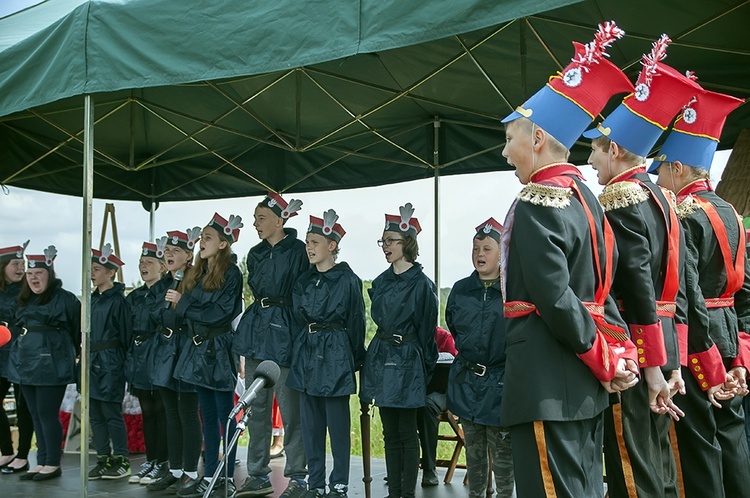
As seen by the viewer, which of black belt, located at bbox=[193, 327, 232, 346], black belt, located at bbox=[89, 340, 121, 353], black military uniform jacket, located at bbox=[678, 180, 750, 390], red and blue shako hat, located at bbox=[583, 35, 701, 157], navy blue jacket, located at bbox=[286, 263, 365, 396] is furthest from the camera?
black belt, located at bbox=[89, 340, 121, 353]

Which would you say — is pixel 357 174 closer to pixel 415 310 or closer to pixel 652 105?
pixel 415 310

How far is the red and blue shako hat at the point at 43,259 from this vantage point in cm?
705

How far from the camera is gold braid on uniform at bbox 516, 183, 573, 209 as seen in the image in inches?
114

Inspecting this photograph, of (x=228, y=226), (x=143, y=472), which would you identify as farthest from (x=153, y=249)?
(x=143, y=472)

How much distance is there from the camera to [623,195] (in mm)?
3428

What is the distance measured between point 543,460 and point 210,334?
373cm

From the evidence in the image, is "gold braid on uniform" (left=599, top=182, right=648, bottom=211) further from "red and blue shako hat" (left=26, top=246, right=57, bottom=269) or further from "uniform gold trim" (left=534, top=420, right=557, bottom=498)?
"red and blue shako hat" (left=26, top=246, right=57, bottom=269)

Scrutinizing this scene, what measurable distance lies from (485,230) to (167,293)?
267cm

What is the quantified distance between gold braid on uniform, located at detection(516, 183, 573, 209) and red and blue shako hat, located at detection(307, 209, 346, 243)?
3.00 m

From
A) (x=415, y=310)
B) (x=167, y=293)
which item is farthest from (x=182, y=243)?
(x=415, y=310)

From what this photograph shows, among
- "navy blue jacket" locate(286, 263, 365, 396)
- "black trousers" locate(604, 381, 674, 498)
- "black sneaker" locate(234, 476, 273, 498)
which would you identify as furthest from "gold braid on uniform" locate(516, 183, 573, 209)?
"black sneaker" locate(234, 476, 273, 498)

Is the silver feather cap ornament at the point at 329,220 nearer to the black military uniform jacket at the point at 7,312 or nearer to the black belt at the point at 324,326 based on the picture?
the black belt at the point at 324,326

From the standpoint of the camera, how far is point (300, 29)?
4.35 m

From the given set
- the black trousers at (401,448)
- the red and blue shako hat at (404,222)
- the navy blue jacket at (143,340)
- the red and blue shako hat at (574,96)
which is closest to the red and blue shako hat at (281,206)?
the red and blue shako hat at (404,222)
